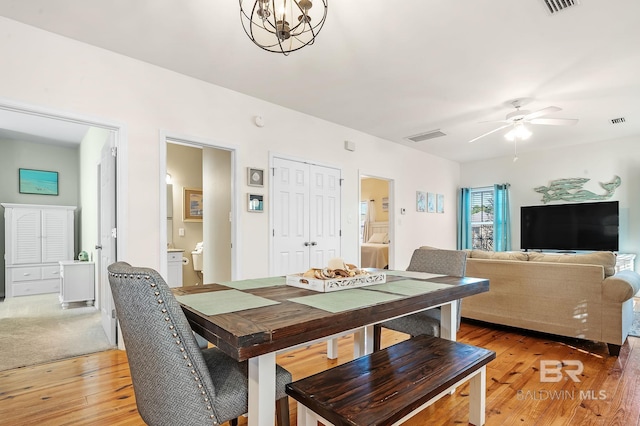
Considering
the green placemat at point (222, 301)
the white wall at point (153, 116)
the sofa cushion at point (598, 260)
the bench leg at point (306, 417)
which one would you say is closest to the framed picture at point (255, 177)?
the white wall at point (153, 116)

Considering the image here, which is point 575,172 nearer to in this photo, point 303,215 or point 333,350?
point 303,215

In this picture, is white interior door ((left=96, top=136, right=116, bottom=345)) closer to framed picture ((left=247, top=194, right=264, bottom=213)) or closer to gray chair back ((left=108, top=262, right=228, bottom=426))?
framed picture ((left=247, top=194, right=264, bottom=213))

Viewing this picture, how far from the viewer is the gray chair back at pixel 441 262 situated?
2.43 meters

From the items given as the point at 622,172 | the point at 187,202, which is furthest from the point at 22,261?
the point at 622,172

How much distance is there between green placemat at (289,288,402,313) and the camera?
1.36 meters

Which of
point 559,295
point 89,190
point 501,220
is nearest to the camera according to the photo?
point 559,295

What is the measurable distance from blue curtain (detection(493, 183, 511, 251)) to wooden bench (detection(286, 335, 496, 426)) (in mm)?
5567

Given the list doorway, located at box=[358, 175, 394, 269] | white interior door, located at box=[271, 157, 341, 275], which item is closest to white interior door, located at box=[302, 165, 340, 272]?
white interior door, located at box=[271, 157, 341, 275]

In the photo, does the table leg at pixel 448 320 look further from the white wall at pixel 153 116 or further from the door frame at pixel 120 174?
the door frame at pixel 120 174

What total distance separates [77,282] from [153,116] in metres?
2.90

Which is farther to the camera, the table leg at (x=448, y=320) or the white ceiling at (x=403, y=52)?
the white ceiling at (x=403, y=52)

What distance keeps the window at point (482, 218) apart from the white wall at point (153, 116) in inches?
138

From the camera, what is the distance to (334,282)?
1696 mm

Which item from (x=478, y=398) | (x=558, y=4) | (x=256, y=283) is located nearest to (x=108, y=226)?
(x=256, y=283)
